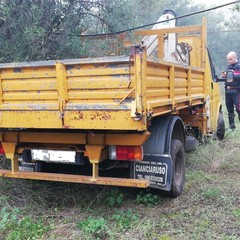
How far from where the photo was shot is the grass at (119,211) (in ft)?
11.2

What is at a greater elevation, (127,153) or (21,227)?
(127,153)

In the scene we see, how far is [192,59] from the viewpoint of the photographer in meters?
7.00

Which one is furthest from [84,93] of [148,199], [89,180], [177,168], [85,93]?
[177,168]

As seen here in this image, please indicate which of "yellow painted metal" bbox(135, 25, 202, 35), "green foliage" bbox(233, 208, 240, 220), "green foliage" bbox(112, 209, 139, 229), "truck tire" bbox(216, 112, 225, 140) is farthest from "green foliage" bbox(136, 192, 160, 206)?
"truck tire" bbox(216, 112, 225, 140)

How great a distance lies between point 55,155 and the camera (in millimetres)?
3889

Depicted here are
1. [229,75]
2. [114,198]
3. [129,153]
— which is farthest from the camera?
[229,75]

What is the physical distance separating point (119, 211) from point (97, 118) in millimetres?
1196

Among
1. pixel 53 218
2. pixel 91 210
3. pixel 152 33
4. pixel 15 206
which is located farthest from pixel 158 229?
pixel 152 33

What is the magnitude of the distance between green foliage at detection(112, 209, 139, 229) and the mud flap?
39cm

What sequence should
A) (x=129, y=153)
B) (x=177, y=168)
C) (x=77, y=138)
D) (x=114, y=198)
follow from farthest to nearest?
1. (x=177, y=168)
2. (x=114, y=198)
3. (x=77, y=138)
4. (x=129, y=153)

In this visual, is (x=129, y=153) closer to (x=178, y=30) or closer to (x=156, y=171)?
(x=156, y=171)

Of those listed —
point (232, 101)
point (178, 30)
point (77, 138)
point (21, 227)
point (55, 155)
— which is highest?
point (178, 30)

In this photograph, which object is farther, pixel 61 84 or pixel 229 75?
pixel 229 75

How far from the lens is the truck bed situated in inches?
128
